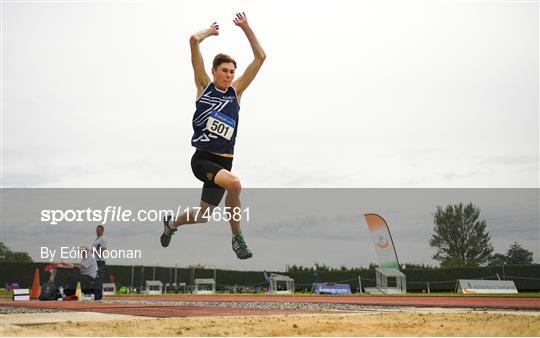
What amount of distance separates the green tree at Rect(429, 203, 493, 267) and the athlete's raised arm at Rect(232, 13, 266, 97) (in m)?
64.4

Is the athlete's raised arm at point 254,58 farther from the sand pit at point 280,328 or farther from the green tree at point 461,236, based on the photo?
the green tree at point 461,236

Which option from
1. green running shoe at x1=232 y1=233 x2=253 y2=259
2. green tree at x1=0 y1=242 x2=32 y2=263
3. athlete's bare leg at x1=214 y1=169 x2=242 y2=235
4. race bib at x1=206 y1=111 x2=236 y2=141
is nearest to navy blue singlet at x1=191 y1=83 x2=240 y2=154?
race bib at x1=206 y1=111 x2=236 y2=141

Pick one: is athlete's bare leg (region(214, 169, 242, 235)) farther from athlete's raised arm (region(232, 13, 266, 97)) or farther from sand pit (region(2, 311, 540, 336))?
athlete's raised arm (region(232, 13, 266, 97))

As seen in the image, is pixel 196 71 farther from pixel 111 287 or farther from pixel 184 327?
pixel 111 287

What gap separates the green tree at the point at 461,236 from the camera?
67.7 m

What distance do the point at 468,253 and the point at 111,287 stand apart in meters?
51.2

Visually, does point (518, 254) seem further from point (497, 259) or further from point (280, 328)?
point (280, 328)

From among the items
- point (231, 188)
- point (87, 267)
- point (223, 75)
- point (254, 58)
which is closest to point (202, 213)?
point (231, 188)

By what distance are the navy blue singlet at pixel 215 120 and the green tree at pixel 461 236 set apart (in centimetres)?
6464

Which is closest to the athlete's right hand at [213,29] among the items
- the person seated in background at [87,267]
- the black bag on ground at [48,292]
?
the person seated in background at [87,267]

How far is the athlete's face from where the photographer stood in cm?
775

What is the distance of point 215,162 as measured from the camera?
7418 millimetres

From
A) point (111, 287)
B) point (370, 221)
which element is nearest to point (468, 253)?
point (370, 221)

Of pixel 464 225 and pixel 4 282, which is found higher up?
pixel 464 225
